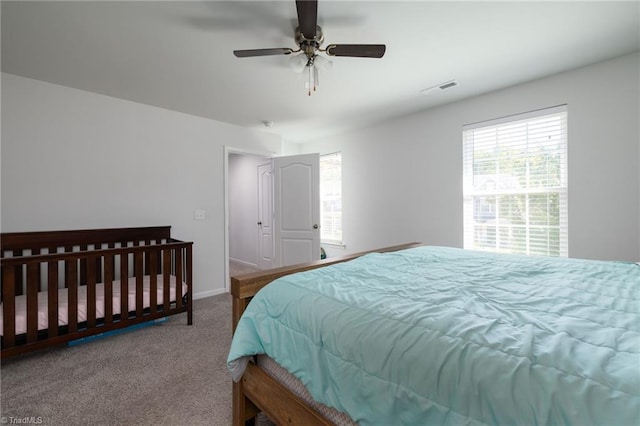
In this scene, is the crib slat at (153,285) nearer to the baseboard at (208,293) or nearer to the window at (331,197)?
the baseboard at (208,293)

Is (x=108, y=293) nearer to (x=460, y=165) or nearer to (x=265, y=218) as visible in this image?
(x=265, y=218)

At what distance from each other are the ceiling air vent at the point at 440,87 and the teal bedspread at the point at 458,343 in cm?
206

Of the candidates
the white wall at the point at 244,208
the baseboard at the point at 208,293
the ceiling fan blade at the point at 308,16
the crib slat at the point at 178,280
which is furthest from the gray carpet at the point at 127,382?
the white wall at the point at 244,208

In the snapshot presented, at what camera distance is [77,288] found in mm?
2125

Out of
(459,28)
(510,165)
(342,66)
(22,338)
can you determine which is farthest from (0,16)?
(510,165)

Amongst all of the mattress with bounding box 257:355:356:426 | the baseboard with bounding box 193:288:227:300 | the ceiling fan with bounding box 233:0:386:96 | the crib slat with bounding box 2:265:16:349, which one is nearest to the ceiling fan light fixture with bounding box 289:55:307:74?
the ceiling fan with bounding box 233:0:386:96

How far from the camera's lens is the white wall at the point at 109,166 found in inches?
98.3

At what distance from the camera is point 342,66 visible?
2354 mm

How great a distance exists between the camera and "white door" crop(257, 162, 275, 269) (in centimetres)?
482

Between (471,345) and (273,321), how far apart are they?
0.80 meters

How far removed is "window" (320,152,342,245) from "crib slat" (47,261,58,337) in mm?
3479

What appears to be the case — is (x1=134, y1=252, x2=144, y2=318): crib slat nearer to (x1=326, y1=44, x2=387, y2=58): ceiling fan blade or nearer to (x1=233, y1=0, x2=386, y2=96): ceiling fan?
(x1=233, y1=0, x2=386, y2=96): ceiling fan

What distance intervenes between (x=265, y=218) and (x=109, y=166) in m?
2.50

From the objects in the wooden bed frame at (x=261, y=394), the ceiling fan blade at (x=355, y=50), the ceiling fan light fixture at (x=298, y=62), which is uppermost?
the ceiling fan light fixture at (x=298, y=62)
